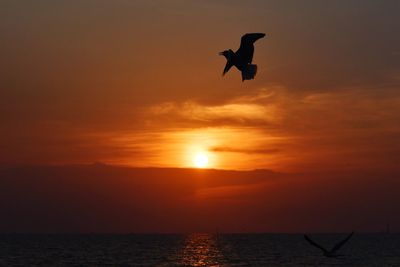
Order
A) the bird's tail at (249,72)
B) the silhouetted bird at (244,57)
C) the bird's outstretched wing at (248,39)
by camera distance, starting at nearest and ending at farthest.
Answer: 1. the bird's tail at (249,72)
2. the bird's outstretched wing at (248,39)
3. the silhouetted bird at (244,57)

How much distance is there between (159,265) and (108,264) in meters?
8.69

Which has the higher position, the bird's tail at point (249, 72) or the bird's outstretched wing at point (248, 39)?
the bird's outstretched wing at point (248, 39)

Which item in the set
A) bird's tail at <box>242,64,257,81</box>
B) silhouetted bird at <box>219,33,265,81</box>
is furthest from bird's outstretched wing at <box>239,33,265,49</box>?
bird's tail at <box>242,64,257,81</box>

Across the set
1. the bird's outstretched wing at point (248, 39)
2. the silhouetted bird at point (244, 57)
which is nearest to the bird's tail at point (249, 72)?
the silhouetted bird at point (244, 57)

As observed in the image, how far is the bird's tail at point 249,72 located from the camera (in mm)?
24441

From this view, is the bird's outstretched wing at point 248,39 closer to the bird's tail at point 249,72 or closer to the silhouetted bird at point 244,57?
the silhouetted bird at point 244,57

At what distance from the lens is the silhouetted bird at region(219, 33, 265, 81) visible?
24703 mm

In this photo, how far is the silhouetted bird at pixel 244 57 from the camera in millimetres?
24703

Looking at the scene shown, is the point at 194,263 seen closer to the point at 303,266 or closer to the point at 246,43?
the point at 303,266

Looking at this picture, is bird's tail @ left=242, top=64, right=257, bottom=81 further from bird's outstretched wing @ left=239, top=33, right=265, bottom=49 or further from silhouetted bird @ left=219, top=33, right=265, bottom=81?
bird's outstretched wing @ left=239, top=33, right=265, bottom=49

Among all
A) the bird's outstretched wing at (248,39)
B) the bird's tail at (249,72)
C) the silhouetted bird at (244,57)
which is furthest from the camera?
the silhouetted bird at (244,57)

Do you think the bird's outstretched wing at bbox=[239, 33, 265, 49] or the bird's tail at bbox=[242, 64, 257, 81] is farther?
the bird's outstretched wing at bbox=[239, 33, 265, 49]

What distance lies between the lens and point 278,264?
111 metres

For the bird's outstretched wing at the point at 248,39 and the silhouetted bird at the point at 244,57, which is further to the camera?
the silhouetted bird at the point at 244,57
